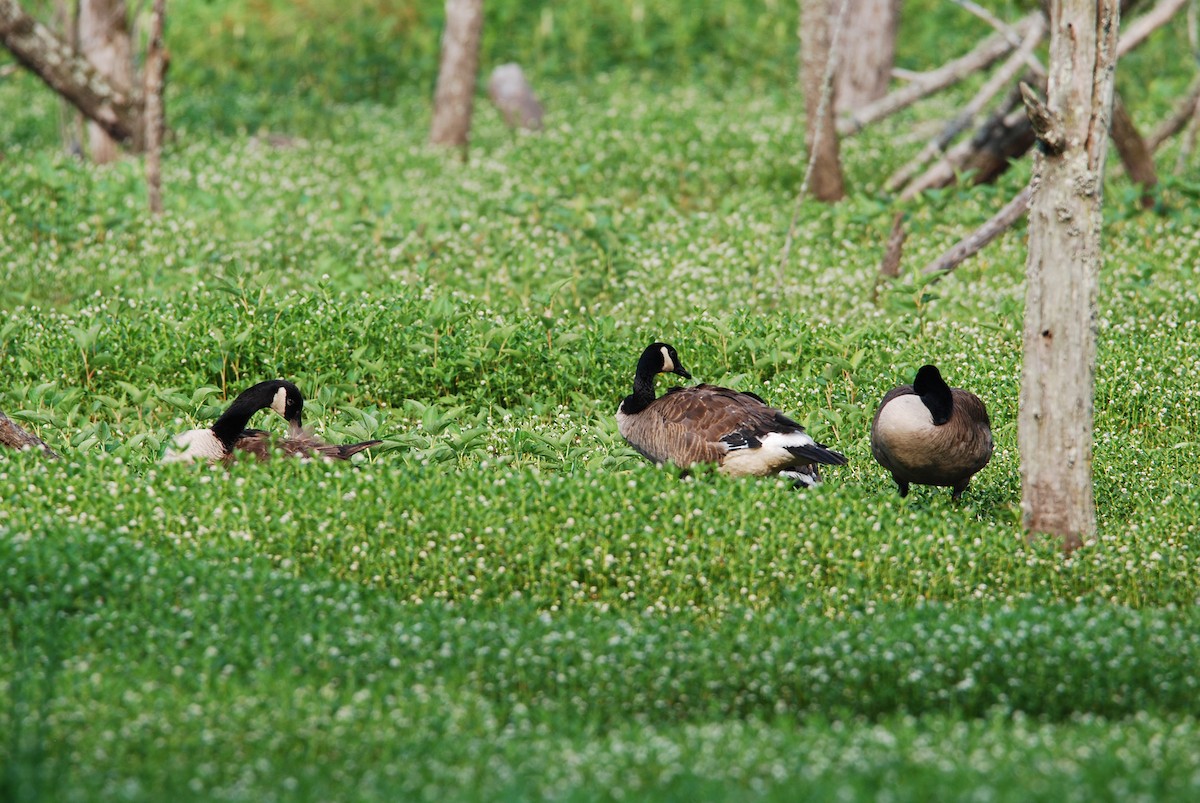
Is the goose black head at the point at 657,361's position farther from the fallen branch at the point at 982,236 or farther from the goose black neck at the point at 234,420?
the fallen branch at the point at 982,236

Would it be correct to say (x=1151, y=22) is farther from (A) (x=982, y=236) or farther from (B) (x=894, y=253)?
(B) (x=894, y=253)

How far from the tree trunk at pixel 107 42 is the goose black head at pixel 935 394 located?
607 inches

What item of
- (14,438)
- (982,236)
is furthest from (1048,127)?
(14,438)

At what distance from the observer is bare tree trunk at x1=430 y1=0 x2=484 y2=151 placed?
890 inches

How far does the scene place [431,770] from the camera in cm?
592

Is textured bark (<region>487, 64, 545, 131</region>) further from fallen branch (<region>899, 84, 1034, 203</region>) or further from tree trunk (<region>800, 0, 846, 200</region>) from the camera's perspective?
fallen branch (<region>899, 84, 1034, 203</region>)

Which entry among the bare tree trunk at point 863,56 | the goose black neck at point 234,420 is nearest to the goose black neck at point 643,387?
the goose black neck at point 234,420

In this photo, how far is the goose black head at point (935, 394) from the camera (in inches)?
386

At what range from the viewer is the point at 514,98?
2606cm

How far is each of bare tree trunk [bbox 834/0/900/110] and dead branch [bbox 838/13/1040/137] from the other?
2.50m

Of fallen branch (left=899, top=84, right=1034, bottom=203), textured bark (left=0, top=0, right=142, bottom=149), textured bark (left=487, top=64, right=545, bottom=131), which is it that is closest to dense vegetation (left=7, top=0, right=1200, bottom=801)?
fallen branch (left=899, top=84, right=1034, bottom=203)

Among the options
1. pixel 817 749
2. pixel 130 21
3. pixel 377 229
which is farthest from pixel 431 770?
pixel 130 21

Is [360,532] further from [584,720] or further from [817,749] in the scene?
[817,749]

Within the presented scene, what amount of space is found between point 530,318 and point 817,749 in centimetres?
808
